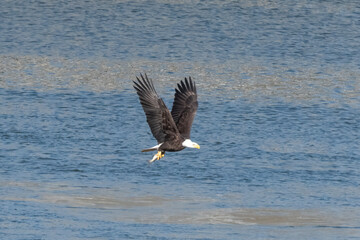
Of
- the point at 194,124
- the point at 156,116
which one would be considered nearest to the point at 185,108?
the point at 156,116

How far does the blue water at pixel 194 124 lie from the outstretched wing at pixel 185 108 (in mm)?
911

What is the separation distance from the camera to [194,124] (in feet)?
45.2

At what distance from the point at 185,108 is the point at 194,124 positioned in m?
3.44

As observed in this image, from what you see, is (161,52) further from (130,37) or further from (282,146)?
(282,146)

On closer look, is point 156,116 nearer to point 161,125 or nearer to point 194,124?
point 161,125

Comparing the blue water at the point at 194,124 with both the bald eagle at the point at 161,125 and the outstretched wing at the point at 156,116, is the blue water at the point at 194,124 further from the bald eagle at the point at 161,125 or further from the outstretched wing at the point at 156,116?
the outstretched wing at the point at 156,116

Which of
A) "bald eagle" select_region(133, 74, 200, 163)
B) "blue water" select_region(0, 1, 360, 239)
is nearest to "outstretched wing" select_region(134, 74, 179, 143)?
"bald eagle" select_region(133, 74, 200, 163)

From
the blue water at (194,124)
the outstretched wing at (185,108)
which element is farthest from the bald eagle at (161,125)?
the blue water at (194,124)

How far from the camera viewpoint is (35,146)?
41.0 ft

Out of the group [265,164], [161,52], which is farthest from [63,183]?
[161,52]

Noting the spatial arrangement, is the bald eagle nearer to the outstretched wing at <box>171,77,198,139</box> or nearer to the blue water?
the outstretched wing at <box>171,77,198,139</box>

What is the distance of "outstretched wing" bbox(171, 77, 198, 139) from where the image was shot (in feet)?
33.3

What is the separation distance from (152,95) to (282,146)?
3.56m

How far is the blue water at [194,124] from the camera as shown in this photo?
9883 millimetres
